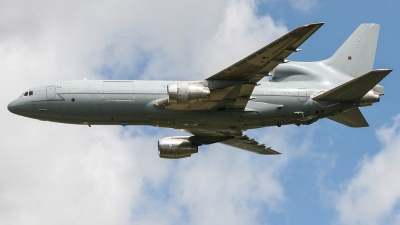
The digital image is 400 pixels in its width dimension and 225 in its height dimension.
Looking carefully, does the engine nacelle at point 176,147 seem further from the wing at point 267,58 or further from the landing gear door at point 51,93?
the landing gear door at point 51,93

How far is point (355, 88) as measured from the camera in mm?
65500

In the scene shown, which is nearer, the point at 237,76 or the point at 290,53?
the point at 290,53

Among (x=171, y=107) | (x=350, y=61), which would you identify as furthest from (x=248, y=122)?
(x=350, y=61)

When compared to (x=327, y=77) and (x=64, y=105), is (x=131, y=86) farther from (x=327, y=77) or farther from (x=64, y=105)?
(x=327, y=77)

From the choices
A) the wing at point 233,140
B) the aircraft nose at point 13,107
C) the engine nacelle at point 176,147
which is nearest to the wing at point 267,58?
the wing at point 233,140

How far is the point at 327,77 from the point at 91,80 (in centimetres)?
2126

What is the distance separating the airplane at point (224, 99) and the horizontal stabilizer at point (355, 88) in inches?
3.3

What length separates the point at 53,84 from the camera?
228ft

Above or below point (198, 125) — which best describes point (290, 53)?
above

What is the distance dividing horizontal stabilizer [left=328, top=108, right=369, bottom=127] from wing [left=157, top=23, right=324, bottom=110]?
974cm

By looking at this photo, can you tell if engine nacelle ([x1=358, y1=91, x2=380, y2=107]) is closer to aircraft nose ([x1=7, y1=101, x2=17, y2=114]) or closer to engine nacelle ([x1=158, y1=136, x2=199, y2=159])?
engine nacelle ([x1=158, y1=136, x2=199, y2=159])

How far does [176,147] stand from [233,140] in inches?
256

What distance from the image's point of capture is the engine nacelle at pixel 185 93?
63.6m

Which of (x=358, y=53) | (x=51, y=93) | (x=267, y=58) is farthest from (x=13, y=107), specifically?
(x=358, y=53)
